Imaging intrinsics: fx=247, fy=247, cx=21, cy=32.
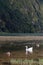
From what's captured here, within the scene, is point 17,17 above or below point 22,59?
above

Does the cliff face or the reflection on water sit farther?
the cliff face

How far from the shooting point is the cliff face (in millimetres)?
41562

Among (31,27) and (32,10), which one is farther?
(32,10)

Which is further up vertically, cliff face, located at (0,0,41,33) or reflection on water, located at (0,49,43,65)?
cliff face, located at (0,0,41,33)

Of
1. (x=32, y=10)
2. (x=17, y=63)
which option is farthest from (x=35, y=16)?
(x=17, y=63)

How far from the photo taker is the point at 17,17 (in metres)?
42.3

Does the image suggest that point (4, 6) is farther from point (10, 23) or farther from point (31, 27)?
point (31, 27)

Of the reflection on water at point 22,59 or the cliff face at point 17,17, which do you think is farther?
the cliff face at point 17,17

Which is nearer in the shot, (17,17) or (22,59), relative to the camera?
(22,59)

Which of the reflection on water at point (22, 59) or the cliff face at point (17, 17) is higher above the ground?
the cliff face at point (17, 17)

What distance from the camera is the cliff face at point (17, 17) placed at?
1636 inches

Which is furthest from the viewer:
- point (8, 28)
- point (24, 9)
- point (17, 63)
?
point (24, 9)

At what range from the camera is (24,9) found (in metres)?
45.2

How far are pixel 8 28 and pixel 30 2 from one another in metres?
8.23
